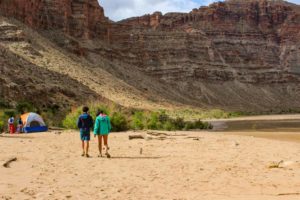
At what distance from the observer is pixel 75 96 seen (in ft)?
186

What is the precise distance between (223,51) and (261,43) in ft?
61.5

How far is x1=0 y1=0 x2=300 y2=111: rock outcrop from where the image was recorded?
99.8 metres

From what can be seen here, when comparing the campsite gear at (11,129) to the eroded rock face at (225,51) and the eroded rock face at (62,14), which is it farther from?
the eroded rock face at (225,51)

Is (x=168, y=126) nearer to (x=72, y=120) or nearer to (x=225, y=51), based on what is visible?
(x=72, y=120)

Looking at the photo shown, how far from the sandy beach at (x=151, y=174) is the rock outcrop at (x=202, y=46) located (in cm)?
7059

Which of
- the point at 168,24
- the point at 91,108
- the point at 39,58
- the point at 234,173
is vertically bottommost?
the point at 234,173

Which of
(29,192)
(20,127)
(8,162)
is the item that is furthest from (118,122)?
(29,192)

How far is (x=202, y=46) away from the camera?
127938 millimetres

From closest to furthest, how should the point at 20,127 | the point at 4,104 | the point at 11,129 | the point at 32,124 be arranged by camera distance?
the point at 11,129 < the point at 20,127 < the point at 32,124 < the point at 4,104

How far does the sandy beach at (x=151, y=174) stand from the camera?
9438 millimetres

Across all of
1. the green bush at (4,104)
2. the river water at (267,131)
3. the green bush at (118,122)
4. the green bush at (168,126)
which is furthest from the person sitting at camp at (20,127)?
the river water at (267,131)

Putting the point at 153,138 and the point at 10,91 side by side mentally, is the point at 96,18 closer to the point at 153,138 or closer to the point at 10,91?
the point at 10,91

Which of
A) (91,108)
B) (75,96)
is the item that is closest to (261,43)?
(75,96)

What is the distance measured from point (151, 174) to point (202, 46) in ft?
387
